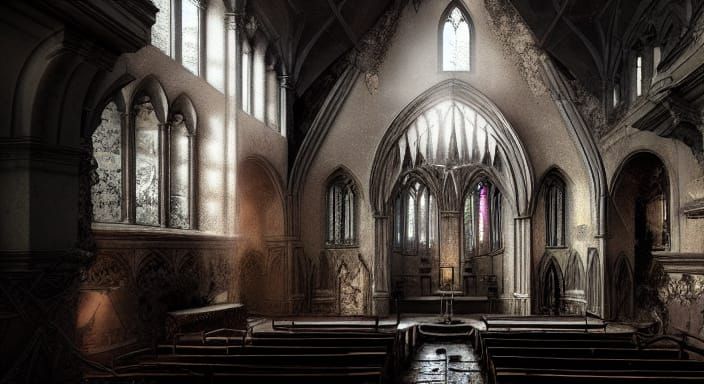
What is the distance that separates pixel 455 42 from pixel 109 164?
12.8 meters

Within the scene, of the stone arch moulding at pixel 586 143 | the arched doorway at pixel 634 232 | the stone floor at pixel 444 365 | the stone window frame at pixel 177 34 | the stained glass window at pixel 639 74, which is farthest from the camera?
the stone arch moulding at pixel 586 143

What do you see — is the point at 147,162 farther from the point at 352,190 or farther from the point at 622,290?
the point at 622,290

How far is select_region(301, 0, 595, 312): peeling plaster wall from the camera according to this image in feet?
65.0

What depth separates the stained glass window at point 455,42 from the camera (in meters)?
20.3

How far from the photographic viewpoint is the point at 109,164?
1097 centimetres

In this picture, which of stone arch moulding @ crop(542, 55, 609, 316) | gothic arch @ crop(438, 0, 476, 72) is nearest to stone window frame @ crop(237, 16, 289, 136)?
gothic arch @ crop(438, 0, 476, 72)

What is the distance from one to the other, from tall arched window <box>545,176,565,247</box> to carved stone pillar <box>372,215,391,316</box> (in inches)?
204

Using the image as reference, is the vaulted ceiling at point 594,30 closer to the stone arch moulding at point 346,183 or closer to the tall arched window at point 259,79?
the stone arch moulding at point 346,183

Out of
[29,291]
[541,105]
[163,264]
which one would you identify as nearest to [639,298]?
[541,105]

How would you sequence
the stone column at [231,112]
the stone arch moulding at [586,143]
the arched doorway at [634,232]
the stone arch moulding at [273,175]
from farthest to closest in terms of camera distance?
the stone arch moulding at [586,143] → the stone arch moulding at [273,175] → the arched doorway at [634,232] → the stone column at [231,112]

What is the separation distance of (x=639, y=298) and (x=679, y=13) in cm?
813

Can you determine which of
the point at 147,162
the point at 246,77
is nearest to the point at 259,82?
the point at 246,77

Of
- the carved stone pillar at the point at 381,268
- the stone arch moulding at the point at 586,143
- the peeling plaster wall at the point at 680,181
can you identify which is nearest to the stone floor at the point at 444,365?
the carved stone pillar at the point at 381,268

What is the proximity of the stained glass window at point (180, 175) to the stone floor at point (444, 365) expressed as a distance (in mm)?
5614
